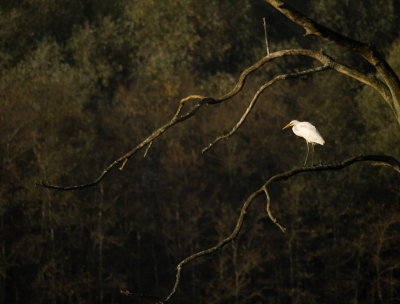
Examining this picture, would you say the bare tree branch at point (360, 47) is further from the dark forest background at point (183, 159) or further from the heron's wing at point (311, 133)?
the dark forest background at point (183, 159)

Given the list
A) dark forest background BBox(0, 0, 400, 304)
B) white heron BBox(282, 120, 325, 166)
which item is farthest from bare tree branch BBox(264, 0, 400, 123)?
dark forest background BBox(0, 0, 400, 304)

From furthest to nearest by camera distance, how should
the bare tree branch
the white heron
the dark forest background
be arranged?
the dark forest background → the white heron → the bare tree branch

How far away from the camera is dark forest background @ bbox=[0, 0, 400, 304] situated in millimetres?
24375

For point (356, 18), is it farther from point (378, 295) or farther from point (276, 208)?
point (378, 295)

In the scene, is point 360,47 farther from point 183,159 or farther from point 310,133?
point 183,159

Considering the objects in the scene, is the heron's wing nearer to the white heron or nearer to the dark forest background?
the white heron

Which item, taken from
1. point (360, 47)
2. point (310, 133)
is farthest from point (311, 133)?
point (360, 47)

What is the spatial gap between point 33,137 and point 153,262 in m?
8.56

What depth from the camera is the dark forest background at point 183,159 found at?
24.4 m

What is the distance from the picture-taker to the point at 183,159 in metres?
26.8

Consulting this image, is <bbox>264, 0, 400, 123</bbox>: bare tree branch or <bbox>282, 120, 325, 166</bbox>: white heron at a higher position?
<bbox>282, 120, 325, 166</bbox>: white heron

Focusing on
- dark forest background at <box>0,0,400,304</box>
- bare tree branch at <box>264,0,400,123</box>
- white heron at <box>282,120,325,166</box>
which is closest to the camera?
bare tree branch at <box>264,0,400,123</box>

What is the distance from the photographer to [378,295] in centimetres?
2400

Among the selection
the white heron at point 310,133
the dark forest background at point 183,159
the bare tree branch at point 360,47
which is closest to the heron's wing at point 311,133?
the white heron at point 310,133
